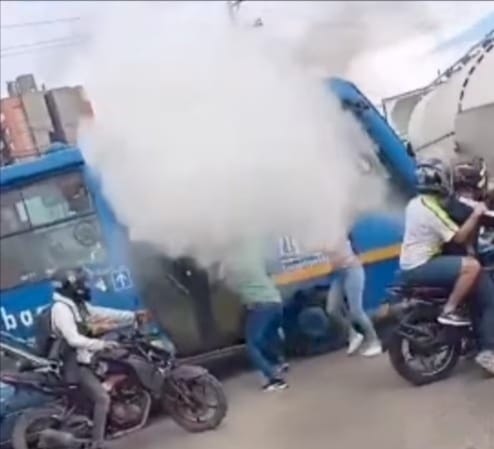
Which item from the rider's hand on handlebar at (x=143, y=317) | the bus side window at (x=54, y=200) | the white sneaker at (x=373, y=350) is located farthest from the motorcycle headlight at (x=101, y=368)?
the white sneaker at (x=373, y=350)

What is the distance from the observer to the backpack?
8172mm

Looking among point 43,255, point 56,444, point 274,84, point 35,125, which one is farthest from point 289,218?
point 35,125

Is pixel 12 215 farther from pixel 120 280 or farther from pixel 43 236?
pixel 120 280

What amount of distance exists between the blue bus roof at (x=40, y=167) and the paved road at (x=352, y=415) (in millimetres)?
2212

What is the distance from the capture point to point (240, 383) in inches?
384

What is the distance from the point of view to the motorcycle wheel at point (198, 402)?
8.09 metres

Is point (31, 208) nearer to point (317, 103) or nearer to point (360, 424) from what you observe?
point (317, 103)

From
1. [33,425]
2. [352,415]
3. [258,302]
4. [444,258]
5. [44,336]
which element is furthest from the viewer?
[258,302]

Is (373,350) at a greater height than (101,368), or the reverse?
(101,368)

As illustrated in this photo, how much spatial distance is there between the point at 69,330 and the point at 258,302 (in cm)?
173

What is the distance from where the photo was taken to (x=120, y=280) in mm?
9469

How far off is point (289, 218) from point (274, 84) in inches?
45.2

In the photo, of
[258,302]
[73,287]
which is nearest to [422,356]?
[258,302]

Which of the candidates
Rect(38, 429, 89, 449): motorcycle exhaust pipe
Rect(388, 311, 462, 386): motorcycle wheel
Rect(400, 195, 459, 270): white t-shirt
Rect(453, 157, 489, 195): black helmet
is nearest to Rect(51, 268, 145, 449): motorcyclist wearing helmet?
Rect(38, 429, 89, 449): motorcycle exhaust pipe
